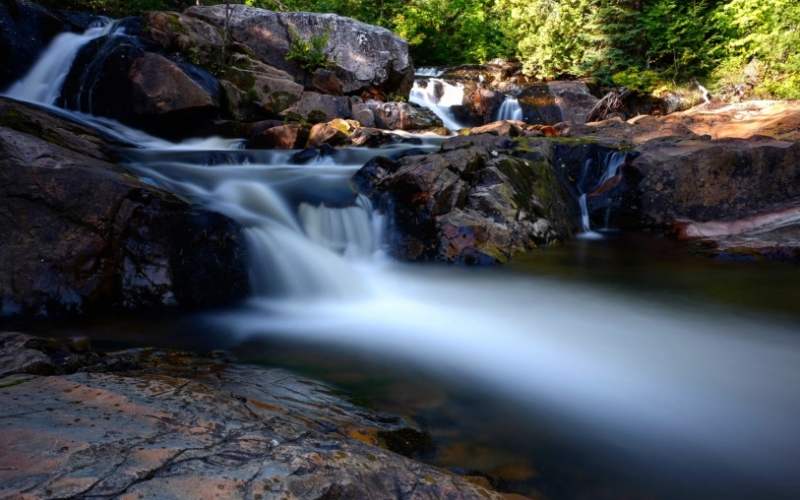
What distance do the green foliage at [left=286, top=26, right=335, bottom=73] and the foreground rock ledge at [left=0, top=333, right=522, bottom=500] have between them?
12575 millimetres

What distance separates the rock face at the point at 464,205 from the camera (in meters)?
5.89

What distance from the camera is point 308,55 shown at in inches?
516

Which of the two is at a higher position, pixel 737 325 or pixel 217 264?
pixel 217 264

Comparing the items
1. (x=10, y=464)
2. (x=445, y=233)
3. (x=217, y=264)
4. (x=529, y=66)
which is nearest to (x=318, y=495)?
(x=10, y=464)

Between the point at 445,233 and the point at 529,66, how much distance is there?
16.2 metres

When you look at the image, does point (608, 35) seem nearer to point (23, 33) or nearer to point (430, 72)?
point (430, 72)

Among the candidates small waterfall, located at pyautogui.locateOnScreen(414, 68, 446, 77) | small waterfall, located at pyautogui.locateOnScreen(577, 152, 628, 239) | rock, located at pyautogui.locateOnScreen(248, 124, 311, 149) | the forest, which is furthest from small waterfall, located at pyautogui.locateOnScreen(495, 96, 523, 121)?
rock, located at pyautogui.locateOnScreen(248, 124, 311, 149)

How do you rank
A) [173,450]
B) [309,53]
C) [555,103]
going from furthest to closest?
[555,103], [309,53], [173,450]

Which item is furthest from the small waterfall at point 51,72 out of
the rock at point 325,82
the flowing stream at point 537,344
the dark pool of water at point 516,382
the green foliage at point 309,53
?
the dark pool of water at point 516,382

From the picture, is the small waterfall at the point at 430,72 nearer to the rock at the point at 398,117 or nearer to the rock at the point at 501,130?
the rock at the point at 398,117

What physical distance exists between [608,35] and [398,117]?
31.5 feet

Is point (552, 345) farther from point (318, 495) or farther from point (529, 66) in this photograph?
point (529, 66)

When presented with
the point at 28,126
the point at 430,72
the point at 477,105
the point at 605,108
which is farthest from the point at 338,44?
the point at 28,126

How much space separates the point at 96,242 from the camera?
4035 millimetres
